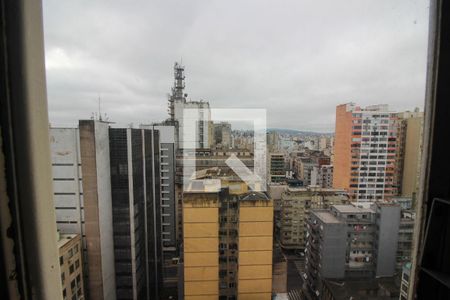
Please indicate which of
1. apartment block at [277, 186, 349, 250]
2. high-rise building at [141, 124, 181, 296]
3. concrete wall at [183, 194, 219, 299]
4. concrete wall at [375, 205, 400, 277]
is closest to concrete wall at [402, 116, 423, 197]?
concrete wall at [183, 194, 219, 299]

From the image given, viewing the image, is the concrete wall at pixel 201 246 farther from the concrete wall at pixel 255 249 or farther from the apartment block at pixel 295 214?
the apartment block at pixel 295 214

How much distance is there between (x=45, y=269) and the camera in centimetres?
44

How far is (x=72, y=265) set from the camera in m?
3.44

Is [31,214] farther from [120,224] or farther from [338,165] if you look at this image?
[338,165]

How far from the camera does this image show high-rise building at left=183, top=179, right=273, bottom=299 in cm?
314

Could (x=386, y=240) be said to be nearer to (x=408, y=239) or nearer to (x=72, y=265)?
(x=408, y=239)

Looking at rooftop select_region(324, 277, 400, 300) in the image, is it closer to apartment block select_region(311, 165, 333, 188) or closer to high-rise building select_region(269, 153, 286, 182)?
apartment block select_region(311, 165, 333, 188)

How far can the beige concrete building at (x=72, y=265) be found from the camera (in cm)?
323

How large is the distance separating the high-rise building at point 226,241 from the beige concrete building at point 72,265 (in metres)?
1.74

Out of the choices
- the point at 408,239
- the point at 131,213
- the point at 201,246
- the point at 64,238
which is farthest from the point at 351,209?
the point at 64,238

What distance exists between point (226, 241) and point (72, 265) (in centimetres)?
241

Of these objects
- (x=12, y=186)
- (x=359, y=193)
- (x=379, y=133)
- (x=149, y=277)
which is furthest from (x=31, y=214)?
(x=359, y=193)

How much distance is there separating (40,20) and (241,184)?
307 centimetres

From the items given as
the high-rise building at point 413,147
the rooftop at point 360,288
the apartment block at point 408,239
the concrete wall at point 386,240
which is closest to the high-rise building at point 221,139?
the concrete wall at point 386,240
